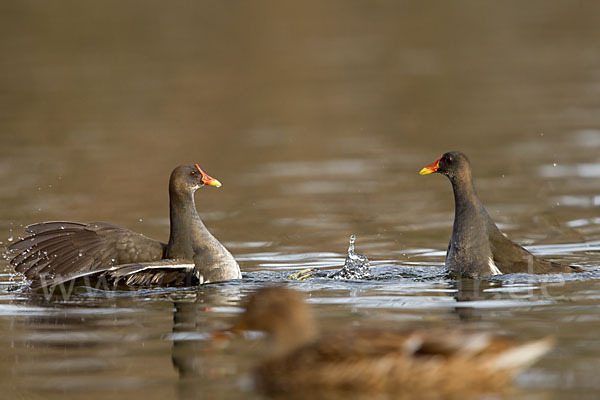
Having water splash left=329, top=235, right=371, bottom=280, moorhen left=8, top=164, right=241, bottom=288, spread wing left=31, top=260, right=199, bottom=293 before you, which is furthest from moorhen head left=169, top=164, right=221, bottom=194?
water splash left=329, top=235, right=371, bottom=280

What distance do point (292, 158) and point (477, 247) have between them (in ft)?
30.8

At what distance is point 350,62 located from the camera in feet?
113

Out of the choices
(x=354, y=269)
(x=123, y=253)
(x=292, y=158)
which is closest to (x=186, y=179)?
(x=123, y=253)

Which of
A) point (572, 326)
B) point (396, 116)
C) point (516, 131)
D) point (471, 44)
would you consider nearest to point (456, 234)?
point (572, 326)

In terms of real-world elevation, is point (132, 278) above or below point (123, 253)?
below

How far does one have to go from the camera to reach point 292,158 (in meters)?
20.9

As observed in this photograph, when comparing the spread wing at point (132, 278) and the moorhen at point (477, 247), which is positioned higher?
the moorhen at point (477, 247)

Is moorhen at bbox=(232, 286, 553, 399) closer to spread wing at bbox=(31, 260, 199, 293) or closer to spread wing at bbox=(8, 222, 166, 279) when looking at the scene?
spread wing at bbox=(31, 260, 199, 293)

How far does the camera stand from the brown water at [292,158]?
9281mm

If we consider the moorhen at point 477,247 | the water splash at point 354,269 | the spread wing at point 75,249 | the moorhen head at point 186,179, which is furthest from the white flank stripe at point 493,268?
the spread wing at point 75,249

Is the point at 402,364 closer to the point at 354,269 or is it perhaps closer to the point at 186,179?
the point at 354,269

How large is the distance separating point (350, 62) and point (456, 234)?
22824 mm

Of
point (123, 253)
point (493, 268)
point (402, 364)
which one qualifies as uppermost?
point (123, 253)

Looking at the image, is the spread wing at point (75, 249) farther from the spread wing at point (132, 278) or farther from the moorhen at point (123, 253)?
the spread wing at point (132, 278)
